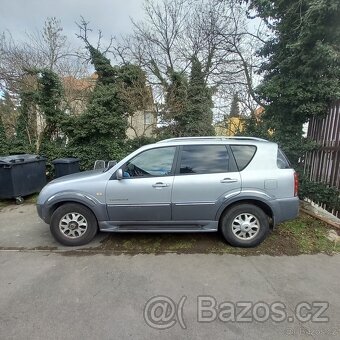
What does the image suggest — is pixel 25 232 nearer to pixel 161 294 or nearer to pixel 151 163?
pixel 151 163

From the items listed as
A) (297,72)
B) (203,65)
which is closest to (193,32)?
(203,65)

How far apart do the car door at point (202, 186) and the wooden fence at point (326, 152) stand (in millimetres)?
2742

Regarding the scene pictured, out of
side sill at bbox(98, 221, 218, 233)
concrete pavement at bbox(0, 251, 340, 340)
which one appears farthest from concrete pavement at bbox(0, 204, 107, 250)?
side sill at bbox(98, 221, 218, 233)

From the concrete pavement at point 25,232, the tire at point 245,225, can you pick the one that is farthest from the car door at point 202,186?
the concrete pavement at point 25,232

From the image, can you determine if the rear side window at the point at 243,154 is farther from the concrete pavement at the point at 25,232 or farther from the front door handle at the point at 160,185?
the concrete pavement at the point at 25,232

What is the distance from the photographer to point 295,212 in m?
4.33

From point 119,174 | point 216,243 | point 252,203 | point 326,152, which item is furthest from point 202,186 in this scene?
point 326,152

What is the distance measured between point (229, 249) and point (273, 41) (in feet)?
20.7

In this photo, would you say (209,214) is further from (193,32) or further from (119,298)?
(193,32)

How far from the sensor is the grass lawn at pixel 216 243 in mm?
4242

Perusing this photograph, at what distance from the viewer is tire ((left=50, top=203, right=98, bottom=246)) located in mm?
4359

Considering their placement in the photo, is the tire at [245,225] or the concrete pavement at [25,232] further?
the concrete pavement at [25,232]

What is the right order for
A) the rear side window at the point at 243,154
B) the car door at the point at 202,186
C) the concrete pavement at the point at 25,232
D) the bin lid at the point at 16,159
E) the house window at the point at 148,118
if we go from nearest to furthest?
1. the car door at the point at 202,186
2. the rear side window at the point at 243,154
3. the concrete pavement at the point at 25,232
4. the bin lid at the point at 16,159
5. the house window at the point at 148,118

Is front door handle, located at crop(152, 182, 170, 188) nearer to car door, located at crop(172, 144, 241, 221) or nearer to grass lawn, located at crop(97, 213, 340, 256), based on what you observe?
car door, located at crop(172, 144, 241, 221)
